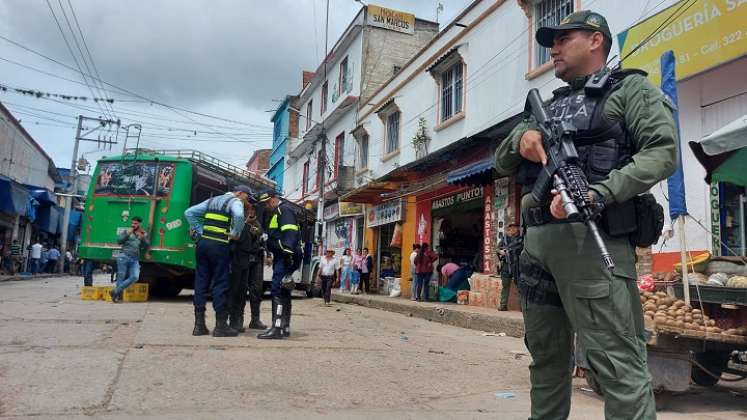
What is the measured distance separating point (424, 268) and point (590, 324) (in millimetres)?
13030

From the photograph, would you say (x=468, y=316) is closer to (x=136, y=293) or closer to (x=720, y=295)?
(x=720, y=295)

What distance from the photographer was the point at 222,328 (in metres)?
6.41

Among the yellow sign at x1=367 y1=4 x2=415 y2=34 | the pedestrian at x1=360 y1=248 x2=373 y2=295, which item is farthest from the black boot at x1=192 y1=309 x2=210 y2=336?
the yellow sign at x1=367 y1=4 x2=415 y2=34

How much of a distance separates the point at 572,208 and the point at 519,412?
2185 millimetres

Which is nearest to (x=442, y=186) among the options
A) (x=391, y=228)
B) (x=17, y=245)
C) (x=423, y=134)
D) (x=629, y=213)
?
(x=423, y=134)

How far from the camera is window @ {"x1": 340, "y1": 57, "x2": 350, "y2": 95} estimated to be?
79.7 ft

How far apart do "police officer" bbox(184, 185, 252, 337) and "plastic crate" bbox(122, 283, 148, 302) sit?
17.0ft

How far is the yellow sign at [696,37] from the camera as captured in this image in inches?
274

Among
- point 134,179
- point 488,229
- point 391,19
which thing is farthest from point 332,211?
point 134,179

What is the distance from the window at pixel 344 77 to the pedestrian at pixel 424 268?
36.4 feet

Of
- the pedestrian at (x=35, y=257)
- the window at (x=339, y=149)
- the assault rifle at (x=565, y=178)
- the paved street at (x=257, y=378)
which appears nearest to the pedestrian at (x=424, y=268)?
the paved street at (x=257, y=378)

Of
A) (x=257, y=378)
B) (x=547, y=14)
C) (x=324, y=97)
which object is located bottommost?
(x=257, y=378)

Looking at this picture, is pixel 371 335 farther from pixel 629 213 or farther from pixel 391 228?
pixel 391 228

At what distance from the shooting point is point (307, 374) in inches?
175
